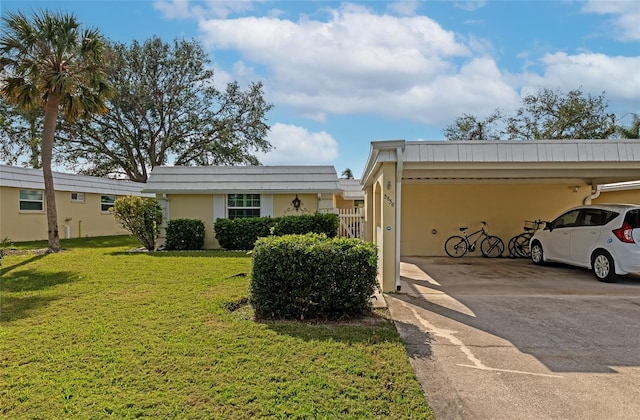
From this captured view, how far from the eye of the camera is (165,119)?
2456cm

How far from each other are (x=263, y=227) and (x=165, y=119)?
15.9 m

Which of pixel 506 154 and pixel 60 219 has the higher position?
pixel 506 154

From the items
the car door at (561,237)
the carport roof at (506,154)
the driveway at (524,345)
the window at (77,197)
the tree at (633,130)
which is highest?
the tree at (633,130)

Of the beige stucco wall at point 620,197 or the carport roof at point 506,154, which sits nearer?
the carport roof at point 506,154

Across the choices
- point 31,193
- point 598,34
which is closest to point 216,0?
point 598,34

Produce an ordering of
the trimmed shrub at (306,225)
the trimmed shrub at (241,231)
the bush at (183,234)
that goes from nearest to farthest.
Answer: the trimmed shrub at (306,225)
the trimmed shrub at (241,231)
the bush at (183,234)

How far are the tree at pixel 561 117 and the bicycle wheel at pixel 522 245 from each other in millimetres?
18418

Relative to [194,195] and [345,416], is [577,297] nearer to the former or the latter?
[345,416]

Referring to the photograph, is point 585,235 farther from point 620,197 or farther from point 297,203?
point 297,203

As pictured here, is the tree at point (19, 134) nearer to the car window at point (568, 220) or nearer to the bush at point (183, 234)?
the bush at point (183, 234)

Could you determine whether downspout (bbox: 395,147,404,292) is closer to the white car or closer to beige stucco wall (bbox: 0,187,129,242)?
the white car

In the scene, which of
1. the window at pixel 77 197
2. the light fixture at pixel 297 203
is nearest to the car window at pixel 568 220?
the light fixture at pixel 297 203

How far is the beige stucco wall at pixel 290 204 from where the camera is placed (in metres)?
13.8

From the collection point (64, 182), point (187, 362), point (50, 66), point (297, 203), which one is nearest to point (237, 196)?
point (297, 203)
